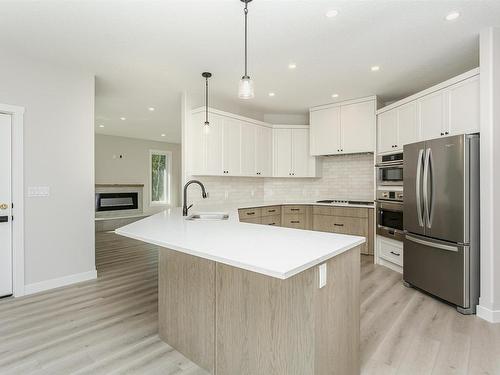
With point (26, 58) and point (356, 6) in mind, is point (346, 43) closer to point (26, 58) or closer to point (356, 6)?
point (356, 6)

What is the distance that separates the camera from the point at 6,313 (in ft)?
8.95

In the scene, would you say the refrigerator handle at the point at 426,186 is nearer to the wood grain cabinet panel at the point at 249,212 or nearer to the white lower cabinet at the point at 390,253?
the white lower cabinet at the point at 390,253

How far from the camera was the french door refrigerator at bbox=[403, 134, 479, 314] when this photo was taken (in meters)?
2.70

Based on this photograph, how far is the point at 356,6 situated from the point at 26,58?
11.3 feet

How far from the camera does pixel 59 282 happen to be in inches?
135

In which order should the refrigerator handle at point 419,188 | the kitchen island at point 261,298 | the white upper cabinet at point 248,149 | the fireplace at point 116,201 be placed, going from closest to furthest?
the kitchen island at point 261,298
the refrigerator handle at point 419,188
the white upper cabinet at point 248,149
the fireplace at point 116,201

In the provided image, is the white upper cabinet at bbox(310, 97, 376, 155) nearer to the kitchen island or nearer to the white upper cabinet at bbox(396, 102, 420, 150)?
the white upper cabinet at bbox(396, 102, 420, 150)

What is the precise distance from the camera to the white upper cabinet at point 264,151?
Answer: 529 centimetres

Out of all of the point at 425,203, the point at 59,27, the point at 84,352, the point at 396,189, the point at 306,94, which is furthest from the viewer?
the point at 306,94

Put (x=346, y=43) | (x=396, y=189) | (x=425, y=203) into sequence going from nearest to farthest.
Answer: (x=346, y=43) → (x=425, y=203) → (x=396, y=189)

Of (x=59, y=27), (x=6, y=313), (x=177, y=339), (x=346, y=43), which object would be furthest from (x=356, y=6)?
(x=6, y=313)

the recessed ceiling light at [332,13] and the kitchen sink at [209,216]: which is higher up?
the recessed ceiling light at [332,13]

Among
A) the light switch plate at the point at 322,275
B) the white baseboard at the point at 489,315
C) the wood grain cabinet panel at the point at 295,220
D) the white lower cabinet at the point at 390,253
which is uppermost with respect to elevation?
the light switch plate at the point at 322,275

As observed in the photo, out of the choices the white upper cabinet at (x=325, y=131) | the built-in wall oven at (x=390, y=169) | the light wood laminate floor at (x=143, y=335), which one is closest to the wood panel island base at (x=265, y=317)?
the light wood laminate floor at (x=143, y=335)
